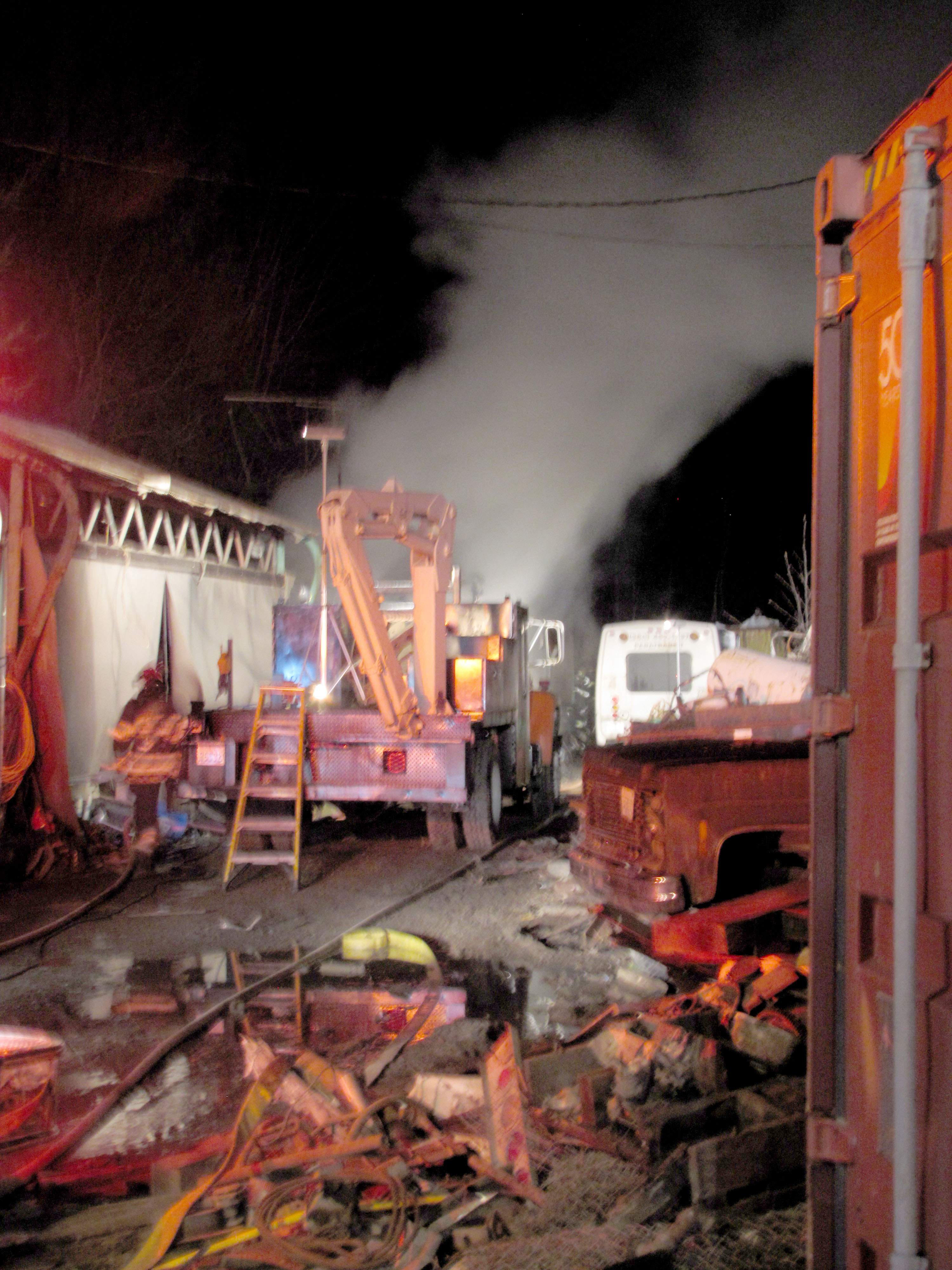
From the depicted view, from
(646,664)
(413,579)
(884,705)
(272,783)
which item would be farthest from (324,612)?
(884,705)

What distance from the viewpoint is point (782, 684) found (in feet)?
23.0

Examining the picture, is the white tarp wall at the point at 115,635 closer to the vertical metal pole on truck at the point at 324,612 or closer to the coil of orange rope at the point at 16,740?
the coil of orange rope at the point at 16,740

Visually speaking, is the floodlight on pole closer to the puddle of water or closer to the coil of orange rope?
the coil of orange rope

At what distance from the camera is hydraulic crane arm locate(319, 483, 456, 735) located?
8289 millimetres

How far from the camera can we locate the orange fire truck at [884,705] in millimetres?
1695

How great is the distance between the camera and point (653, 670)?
14.2 meters

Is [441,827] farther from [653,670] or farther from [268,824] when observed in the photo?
[653,670]

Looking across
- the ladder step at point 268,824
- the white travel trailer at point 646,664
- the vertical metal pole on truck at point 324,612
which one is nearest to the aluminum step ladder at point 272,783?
the ladder step at point 268,824

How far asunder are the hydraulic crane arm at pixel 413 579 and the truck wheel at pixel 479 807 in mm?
735

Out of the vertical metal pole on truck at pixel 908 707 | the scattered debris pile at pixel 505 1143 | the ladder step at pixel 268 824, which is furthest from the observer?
the ladder step at pixel 268 824

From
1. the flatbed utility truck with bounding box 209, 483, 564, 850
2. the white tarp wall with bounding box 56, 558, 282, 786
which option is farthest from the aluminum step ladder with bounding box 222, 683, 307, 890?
the white tarp wall with bounding box 56, 558, 282, 786

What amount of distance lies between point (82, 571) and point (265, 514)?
5.49 meters

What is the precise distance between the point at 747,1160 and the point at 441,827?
6.44m

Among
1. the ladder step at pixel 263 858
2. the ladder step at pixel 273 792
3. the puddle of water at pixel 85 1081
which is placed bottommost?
the puddle of water at pixel 85 1081
